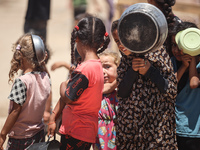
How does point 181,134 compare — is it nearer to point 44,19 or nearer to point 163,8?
point 163,8

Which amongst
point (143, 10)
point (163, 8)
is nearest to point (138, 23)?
point (143, 10)

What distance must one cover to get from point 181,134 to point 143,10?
1.19 meters

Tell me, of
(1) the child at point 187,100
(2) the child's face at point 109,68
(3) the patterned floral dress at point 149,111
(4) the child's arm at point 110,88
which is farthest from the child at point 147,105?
(2) the child's face at point 109,68

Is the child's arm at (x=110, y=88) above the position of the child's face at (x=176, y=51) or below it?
below

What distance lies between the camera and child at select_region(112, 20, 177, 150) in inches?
95.3

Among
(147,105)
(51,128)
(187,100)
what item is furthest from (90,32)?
(187,100)

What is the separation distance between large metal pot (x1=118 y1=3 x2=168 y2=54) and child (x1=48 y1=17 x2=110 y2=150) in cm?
45

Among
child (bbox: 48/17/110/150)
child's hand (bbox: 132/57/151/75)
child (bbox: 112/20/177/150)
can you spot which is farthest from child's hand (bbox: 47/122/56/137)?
child's hand (bbox: 132/57/151/75)

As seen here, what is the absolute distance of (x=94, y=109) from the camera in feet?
8.44

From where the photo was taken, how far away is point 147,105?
8.06 ft

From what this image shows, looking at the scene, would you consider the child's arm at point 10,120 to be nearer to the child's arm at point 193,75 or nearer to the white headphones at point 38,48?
the white headphones at point 38,48

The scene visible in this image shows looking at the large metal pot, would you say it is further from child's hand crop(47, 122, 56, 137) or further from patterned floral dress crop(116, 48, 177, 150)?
child's hand crop(47, 122, 56, 137)

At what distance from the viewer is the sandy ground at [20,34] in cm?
672

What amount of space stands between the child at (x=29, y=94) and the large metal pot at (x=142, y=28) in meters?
1.11
